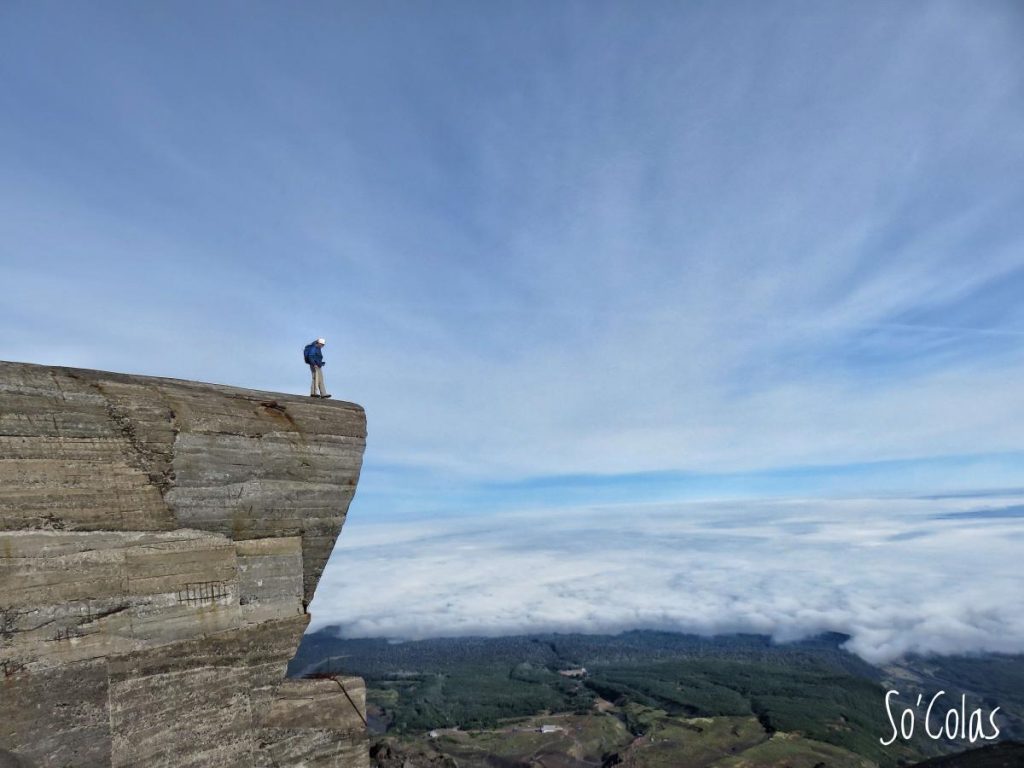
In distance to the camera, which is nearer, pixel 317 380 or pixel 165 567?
pixel 165 567

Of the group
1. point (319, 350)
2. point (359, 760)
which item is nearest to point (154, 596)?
point (359, 760)

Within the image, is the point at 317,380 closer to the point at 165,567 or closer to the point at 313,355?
the point at 313,355

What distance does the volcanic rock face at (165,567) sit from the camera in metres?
5.87

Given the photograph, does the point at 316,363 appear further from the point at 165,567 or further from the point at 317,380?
the point at 165,567

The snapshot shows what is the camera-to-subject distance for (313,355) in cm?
1030

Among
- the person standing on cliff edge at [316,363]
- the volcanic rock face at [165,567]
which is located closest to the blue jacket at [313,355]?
the person standing on cliff edge at [316,363]

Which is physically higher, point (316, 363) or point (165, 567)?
point (316, 363)

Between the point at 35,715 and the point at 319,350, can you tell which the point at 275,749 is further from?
the point at 319,350

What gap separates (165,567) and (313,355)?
4.40 meters

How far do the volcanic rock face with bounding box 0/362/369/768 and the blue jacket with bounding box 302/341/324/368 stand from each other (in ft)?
8.45

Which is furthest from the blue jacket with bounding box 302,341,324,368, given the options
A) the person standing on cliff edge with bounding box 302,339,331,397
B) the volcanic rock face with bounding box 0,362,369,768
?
the volcanic rock face with bounding box 0,362,369,768

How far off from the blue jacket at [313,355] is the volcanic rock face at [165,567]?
8.45 feet

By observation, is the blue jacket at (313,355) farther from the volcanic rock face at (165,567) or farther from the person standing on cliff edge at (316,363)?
the volcanic rock face at (165,567)

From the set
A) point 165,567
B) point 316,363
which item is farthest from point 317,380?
point 165,567
